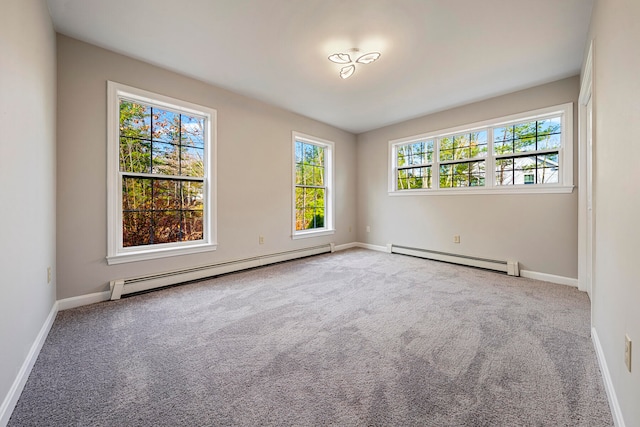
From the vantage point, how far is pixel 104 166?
8.90 feet

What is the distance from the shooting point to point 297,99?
4000 millimetres

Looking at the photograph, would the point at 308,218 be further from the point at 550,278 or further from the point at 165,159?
the point at 550,278

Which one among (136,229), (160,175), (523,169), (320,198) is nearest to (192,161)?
(160,175)

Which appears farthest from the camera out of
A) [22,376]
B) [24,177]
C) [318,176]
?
[318,176]

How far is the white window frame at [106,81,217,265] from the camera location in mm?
2740

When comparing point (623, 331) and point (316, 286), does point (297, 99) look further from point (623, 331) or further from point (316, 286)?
point (623, 331)

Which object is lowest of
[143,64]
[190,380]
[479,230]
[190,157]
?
[190,380]

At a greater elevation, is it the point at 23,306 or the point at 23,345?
the point at 23,306

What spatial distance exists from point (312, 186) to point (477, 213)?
2.81 meters

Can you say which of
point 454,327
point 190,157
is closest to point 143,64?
point 190,157

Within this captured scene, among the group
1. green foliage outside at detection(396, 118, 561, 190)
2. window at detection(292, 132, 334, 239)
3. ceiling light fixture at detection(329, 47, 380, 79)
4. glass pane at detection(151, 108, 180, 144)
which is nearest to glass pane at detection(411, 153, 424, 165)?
green foliage outside at detection(396, 118, 561, 190)

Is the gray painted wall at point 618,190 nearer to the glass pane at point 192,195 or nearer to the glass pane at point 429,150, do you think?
the glass pane at point 429,150

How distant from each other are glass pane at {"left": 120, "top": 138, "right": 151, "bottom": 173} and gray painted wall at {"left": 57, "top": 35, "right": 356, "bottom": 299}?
8.5 inches

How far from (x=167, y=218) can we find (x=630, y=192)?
3866mm
